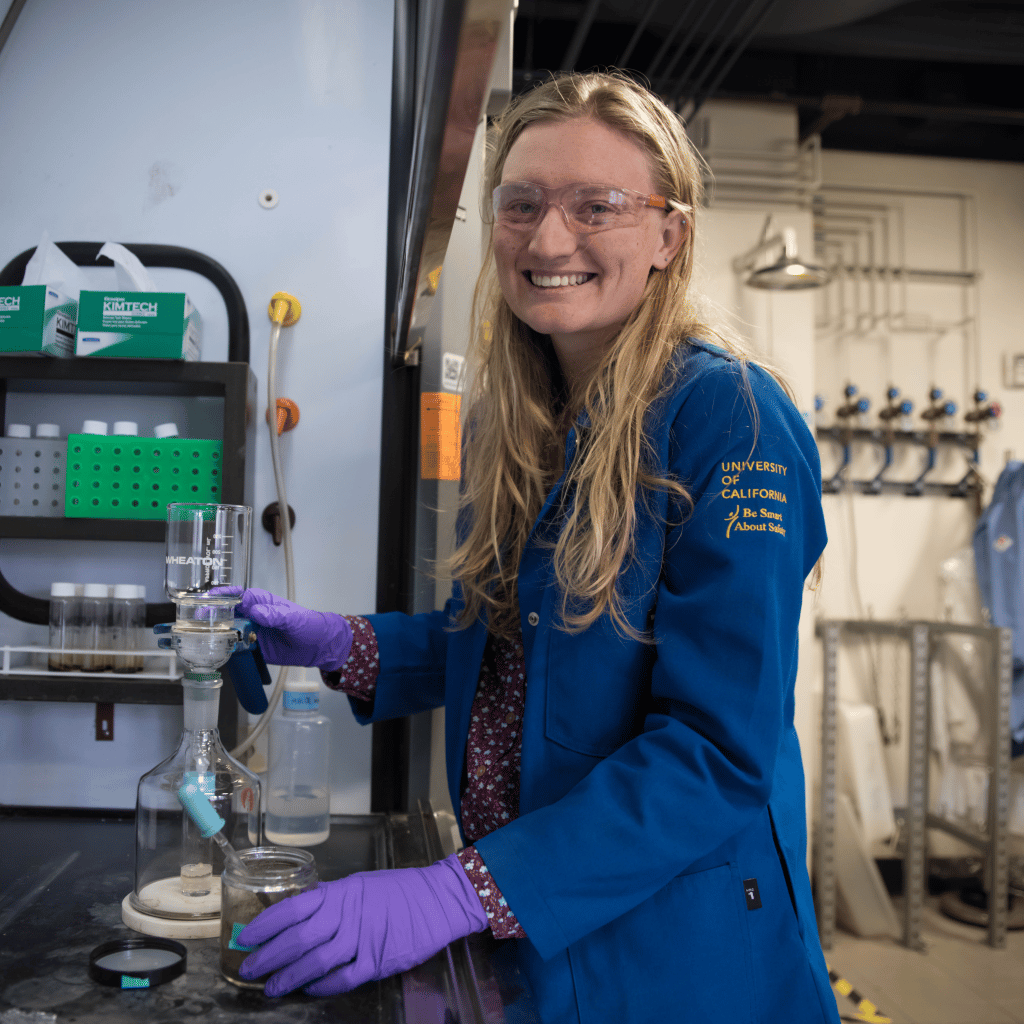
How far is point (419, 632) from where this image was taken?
129 cm

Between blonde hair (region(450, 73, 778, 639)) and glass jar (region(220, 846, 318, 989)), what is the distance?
0.36 m

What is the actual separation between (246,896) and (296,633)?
0.43 meters

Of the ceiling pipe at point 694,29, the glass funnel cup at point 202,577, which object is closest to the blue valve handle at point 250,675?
the glass funnel cup at point 202,577

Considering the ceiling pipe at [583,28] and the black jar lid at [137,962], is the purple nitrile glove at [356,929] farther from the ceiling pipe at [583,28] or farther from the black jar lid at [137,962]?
the ceiling pipe at [583,28]

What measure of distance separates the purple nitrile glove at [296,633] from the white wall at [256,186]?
355 mm

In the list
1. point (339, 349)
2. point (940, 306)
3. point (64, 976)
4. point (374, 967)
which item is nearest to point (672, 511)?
point (374, 967)

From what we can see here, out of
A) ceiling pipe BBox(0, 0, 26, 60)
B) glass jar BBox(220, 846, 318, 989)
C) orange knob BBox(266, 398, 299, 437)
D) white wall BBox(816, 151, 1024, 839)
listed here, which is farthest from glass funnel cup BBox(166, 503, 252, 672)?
white wall BBox(816, 151, 1024, 839)

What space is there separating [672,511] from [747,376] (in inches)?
6.4

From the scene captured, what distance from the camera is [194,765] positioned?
0.96 metres

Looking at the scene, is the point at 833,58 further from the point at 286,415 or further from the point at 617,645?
the point at 617,645

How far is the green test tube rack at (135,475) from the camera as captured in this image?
4.78 feet

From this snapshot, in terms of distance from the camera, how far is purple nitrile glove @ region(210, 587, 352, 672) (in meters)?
1.18

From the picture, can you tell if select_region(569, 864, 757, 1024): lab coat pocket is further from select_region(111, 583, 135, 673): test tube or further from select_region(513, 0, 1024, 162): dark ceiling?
select_region(513, 0, 1024, 162): dark ceiling

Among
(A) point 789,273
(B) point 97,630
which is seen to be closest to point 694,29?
(A) point 789,273
